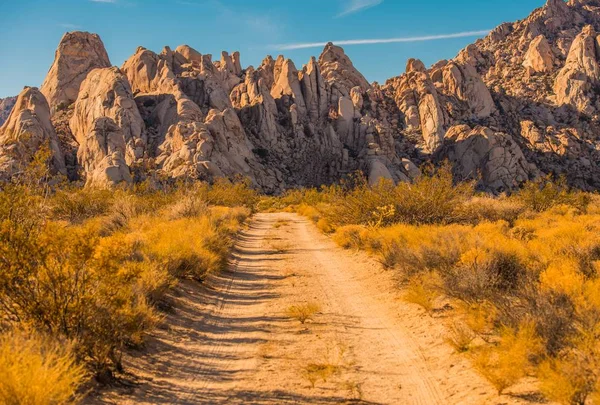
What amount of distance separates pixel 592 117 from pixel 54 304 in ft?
341

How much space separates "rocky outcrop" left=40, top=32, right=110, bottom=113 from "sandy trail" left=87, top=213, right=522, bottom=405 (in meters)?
88.4

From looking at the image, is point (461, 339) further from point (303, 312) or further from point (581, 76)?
point (581, 76)

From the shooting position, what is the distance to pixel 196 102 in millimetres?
76250

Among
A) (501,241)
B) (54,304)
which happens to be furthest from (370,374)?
(501,241)

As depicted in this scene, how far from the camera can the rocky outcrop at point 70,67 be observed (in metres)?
83.6

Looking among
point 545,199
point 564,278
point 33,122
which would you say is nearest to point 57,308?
point 564,278

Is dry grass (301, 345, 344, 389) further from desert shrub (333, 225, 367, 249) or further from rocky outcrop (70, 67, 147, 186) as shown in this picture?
rocky outcrop (70, 67, 147, 186)

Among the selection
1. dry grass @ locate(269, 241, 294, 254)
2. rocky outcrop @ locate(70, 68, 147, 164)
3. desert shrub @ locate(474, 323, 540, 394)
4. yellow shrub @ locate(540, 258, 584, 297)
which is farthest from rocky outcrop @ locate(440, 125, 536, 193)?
desert shrub @ locate(474, 323, 540, 394)

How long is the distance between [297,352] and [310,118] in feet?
268

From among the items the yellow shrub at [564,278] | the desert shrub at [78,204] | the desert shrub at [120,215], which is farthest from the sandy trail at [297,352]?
the desert shrub at [78,204]

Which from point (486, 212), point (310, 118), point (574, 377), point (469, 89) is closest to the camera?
point (574, 377)

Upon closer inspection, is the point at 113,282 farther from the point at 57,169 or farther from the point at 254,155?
the point at 254,155

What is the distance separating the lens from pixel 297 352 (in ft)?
21.5

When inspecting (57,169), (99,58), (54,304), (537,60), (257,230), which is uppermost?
(99,58)
